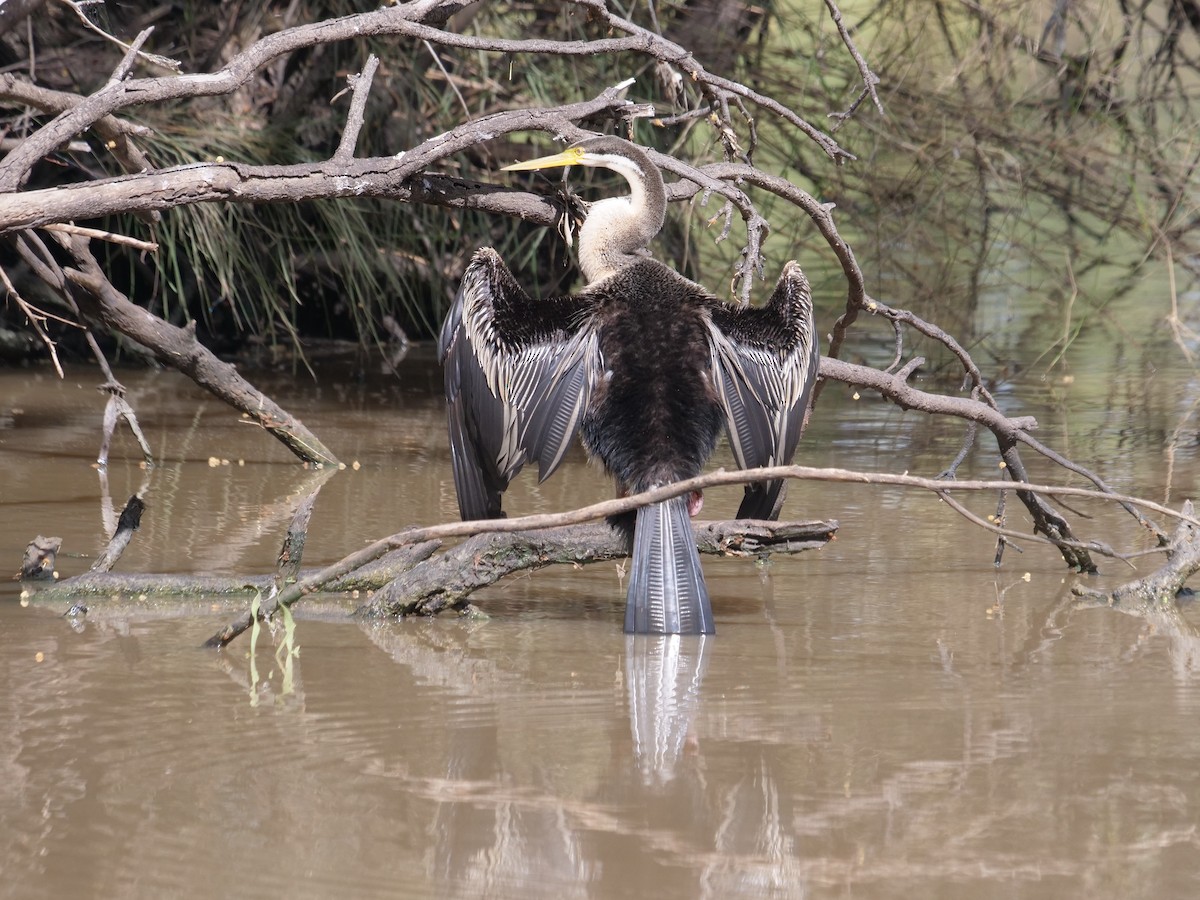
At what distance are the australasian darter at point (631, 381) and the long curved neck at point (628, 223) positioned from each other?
0.40 ft

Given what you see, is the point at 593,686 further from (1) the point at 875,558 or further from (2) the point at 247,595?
(1) the point at 875,558

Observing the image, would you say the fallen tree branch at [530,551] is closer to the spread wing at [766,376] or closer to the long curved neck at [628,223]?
the spread wing at [766,376]

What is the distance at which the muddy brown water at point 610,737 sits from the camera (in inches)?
90.7

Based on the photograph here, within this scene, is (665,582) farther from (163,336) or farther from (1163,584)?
(163,336)

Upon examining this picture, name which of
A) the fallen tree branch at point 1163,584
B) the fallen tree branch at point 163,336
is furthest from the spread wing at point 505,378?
the fallen tree branch at point 163,336

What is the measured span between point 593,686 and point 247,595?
1034 mm

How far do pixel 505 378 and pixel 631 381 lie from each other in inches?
13.0

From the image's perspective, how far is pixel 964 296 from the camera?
805 cm

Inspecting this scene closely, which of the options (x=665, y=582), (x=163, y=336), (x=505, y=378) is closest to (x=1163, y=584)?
(x=665, y=582)

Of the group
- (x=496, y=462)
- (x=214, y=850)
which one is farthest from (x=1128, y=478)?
(x=214, y=850)

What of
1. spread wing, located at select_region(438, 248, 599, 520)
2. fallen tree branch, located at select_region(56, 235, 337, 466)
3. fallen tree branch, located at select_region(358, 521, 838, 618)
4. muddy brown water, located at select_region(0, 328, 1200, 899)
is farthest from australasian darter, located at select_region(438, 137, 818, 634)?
fallen tree branch, located at select_region(56, 235, 337, 466)

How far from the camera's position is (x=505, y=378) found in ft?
12.8

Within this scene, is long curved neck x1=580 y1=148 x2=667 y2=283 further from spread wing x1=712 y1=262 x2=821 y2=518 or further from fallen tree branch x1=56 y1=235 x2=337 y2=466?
fallen tree branch x1=56 y1=235 x2=337 y2=466

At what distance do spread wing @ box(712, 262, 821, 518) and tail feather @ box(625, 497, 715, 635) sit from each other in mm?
364
